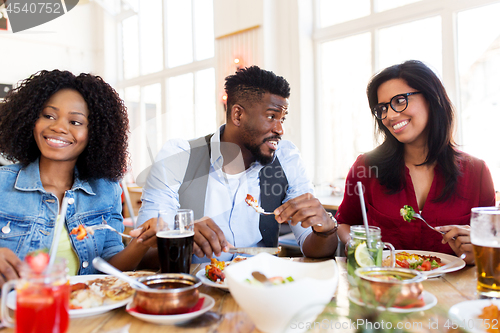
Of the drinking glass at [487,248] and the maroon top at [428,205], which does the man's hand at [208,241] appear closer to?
the drinking glass at [487,248]

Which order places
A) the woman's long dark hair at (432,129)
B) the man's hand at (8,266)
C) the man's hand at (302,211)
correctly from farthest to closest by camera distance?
1. the woman's long dark hair at (432,129)
2. the man's hand at (302,211)
3. the man's hand at (8,266)

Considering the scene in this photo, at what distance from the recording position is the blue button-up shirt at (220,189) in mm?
1867

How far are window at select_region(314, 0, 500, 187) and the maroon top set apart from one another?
0.99 meters

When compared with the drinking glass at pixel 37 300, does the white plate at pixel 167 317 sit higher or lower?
lower

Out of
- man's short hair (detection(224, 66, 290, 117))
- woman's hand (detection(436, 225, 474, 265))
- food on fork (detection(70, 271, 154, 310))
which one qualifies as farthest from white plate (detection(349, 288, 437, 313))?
man's short hair (detection(224, 66, 290, 117))

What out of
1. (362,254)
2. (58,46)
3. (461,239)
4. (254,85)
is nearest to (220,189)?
(254,85)

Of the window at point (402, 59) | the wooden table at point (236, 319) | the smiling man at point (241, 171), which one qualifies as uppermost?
the window at point (402, 59)

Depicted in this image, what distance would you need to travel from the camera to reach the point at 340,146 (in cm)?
434

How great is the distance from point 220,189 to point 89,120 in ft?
2.30

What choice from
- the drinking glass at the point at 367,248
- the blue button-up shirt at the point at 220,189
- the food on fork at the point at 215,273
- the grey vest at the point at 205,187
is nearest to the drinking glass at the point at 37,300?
the food on fork at the point at 215,273

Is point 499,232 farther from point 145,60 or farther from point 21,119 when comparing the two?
point 145,60

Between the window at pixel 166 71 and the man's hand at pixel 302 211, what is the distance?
4.47 meters

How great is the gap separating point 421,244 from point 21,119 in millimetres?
1875

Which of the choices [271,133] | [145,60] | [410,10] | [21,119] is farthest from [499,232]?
[145,60]
